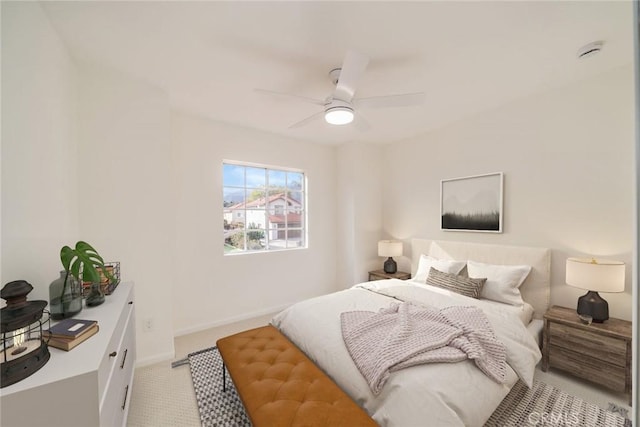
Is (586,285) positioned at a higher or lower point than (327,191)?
lower

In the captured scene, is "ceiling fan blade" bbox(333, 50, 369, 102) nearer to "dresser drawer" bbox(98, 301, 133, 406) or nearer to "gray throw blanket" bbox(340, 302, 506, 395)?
"gray throw blanket" bbox(340, 302, 506, 395)

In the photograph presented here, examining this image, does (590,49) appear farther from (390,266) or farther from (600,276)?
(390,266)

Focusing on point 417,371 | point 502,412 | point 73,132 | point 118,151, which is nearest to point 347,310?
point 417,371

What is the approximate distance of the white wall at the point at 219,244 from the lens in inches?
118

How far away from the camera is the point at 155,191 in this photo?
239 cm

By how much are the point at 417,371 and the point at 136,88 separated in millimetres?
3112

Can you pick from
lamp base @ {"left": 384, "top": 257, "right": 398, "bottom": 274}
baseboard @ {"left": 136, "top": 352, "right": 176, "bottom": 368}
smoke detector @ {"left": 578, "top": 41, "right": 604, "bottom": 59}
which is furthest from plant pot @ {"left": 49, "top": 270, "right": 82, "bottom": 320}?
smoke detector @ {"left": 578, "top": 41, "right": 604, "bottom": 59}

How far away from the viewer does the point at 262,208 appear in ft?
12.3

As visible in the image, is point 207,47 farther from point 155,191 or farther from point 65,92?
point 155,191

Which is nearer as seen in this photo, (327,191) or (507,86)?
(507,86)

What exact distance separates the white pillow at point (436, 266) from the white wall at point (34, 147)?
Result: 3.32m

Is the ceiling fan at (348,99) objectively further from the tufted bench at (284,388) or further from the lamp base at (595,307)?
the lamp base at (595,307)

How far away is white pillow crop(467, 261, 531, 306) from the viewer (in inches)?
96.0

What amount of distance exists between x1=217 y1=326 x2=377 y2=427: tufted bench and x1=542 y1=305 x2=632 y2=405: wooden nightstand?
1960 millimetres
